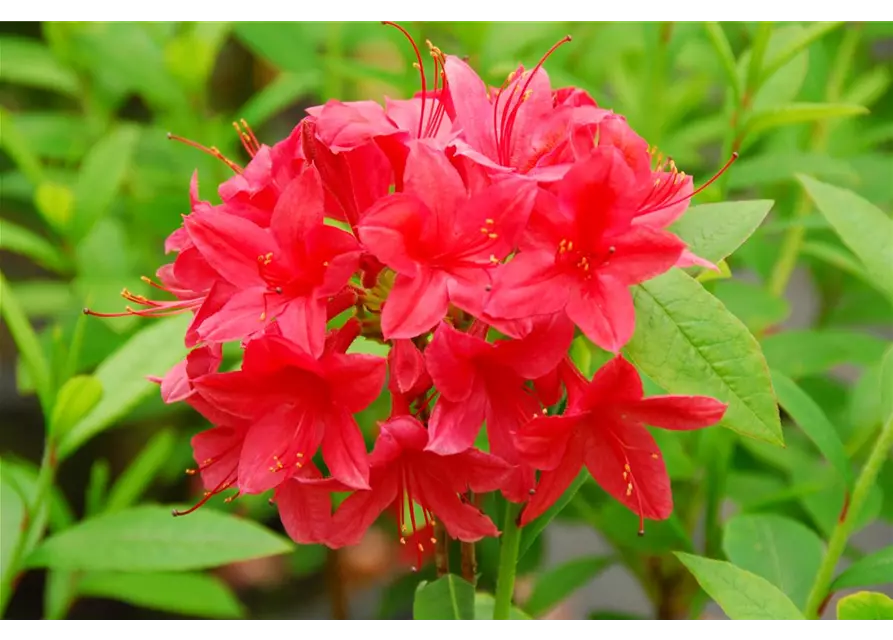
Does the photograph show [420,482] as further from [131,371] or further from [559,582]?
[559,582]

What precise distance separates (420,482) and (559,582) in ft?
1.52

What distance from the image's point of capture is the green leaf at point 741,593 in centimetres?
56

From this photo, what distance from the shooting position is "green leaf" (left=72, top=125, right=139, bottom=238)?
930 mm

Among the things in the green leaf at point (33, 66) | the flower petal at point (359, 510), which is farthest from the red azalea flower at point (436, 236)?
the green leaf at point (33, 66)

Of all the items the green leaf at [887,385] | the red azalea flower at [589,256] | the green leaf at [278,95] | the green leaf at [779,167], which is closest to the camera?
the red azalea flower at [589,256]

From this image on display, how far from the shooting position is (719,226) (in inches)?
22.3

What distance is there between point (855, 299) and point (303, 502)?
83 centimetres

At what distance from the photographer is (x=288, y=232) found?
20.2 inches

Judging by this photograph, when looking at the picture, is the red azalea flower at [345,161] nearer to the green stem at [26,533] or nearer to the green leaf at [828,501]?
the green stem at [26,533]

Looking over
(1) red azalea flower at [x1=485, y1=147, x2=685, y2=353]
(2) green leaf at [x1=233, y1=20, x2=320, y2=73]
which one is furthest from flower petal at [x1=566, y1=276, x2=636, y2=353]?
(2) green leaf at [x1=233, y1=20, x2=320, y2=73]

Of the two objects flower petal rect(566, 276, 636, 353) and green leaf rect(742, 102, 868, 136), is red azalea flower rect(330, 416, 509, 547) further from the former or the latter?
green leaf rect(742, 102, 868, 136)

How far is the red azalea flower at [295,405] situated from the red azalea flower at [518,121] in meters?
0.14

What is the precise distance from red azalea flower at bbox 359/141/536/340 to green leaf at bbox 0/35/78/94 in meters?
0.81

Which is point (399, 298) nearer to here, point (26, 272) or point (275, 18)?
point (275, 18)
